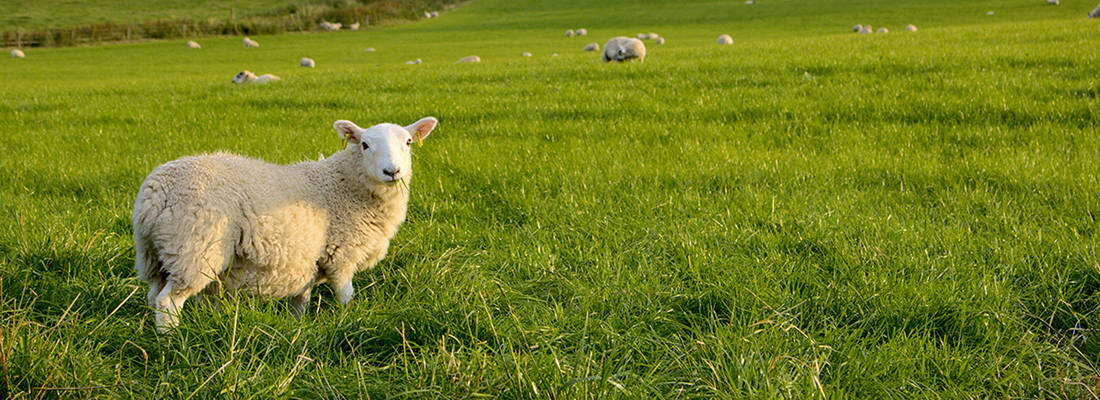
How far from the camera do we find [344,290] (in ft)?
12.1

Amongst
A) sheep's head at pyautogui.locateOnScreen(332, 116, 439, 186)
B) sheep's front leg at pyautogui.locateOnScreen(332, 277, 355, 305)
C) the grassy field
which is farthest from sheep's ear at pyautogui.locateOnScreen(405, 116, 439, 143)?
sheep's front leg at pyautogui.locateOnScreen(332, 277, 355, 305)

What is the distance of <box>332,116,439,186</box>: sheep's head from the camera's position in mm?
3703

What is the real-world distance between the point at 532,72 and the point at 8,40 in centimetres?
4192

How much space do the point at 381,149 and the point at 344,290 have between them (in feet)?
2.71

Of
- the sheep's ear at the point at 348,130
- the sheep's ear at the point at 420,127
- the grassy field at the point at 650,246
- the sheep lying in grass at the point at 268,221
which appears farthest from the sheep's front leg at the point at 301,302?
the sheep's ear at the point at 420,127

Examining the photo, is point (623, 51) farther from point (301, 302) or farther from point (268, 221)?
point (268, 221)

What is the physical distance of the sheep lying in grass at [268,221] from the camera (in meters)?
3.19

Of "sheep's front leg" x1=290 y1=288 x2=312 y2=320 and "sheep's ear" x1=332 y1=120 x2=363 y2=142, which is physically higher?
"sheep's ear" x1=332 y1=120 x2=363 y2=142

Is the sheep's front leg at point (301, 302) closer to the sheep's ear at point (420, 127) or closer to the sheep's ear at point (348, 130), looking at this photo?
the sheep's ear at point (348, 130)

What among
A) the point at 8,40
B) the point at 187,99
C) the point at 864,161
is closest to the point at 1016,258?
the point at 864,161

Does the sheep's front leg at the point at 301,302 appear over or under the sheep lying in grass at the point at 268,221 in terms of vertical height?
under

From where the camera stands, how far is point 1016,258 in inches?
149

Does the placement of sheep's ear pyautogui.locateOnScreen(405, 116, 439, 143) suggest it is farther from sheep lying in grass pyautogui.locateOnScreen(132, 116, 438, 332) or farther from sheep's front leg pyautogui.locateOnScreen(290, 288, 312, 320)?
sheep's front leg pyautogui.locateOnScreen(290, 288, 312, 320)

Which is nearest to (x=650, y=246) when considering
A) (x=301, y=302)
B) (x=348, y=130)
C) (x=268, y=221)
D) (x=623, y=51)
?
(x=348, y=130)
